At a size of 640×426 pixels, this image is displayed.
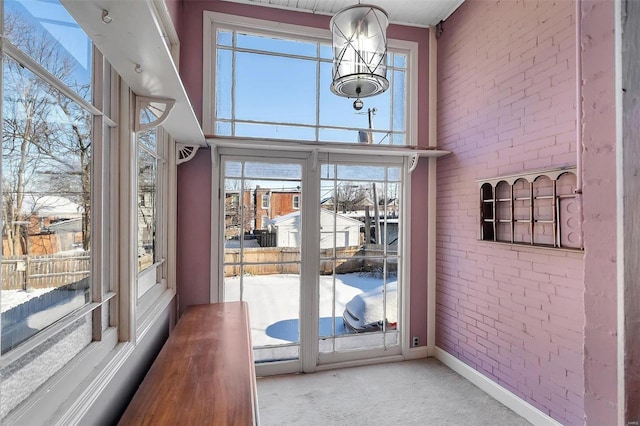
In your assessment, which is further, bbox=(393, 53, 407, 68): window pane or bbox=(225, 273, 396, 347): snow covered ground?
bbox=(393, 53, 407, 68): window pane

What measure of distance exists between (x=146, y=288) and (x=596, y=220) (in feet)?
7.50

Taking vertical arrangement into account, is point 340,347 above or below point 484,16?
below

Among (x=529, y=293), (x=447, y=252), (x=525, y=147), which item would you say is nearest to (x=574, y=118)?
(x=525, y=147)

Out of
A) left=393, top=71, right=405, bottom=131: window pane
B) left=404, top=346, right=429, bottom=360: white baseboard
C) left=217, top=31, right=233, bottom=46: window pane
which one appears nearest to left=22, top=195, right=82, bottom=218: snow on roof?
left=217, top=31, right=233, bottom=46: window pane

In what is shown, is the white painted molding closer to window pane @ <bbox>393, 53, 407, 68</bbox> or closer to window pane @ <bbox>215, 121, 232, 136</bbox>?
window pane @ <bbox>215, 121, 232, 136</bbox>

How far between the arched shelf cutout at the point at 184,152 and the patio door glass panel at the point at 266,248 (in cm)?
31

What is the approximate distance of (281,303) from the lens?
3209mm

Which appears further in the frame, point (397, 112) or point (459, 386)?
point (397, 112)

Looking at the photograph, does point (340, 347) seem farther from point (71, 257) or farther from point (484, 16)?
point (484, 16)

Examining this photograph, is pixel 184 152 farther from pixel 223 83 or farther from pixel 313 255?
pixel 313 255

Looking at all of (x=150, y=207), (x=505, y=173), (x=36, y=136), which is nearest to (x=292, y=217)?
(x=150, y=207)

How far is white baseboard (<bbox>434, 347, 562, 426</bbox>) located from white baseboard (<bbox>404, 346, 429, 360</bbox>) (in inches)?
4.7

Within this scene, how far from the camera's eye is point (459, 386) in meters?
2.90

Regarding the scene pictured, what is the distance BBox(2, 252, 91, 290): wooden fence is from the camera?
848 millimetres
